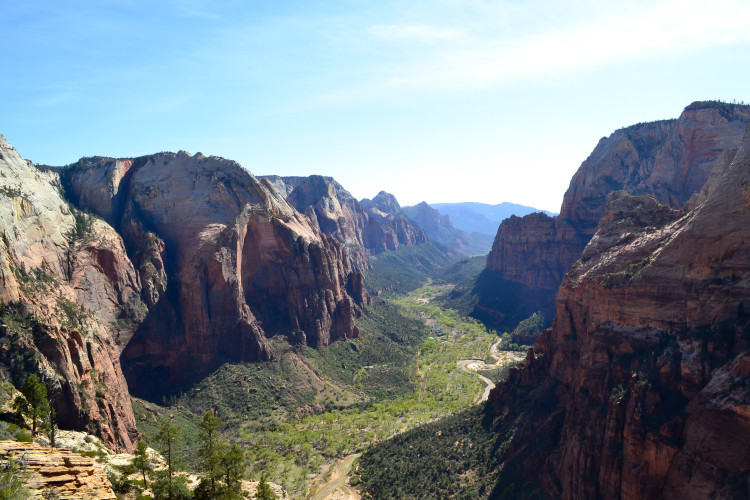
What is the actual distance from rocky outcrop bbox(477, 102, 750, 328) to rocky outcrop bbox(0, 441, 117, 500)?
125 metres

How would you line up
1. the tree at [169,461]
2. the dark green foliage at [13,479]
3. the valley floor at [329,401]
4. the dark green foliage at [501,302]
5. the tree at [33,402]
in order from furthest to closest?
the dark green foliage at [501,302] < the valley floor at [329,401] < the tree at [33,402] < the tree at [169,461] < the dark green foliage at [13,479]

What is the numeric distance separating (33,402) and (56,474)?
16954mm

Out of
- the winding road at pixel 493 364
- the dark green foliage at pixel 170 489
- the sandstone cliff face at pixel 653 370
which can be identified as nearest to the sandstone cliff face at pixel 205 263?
the winding road at pixel 493 364

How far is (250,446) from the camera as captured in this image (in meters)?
70.9

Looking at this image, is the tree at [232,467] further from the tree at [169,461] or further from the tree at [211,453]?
the tree at [169,461]

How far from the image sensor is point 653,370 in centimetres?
3891

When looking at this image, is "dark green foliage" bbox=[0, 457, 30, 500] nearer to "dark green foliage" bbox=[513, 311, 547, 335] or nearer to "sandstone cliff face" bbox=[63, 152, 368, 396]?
"sandstone cliff face" bbox=[63, 152, 368, 396]

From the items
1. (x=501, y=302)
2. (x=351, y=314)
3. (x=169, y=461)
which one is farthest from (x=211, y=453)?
(x=501, y=302)

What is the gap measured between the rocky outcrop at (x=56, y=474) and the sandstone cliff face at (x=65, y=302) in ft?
81.2

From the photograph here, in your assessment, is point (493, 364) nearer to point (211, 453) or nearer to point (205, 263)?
point (205, 263)

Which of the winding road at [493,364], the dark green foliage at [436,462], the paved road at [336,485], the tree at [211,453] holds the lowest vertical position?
the winding road at [493,364]

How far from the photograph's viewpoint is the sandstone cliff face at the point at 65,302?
148 ft

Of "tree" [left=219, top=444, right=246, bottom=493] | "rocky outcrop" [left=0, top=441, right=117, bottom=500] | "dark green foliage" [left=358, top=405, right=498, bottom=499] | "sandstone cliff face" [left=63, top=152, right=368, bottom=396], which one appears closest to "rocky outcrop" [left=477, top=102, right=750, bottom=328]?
"sandstone cliff face" [left=63, top=152, right=368, bottom=396]

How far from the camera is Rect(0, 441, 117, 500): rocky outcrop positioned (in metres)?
20.8
